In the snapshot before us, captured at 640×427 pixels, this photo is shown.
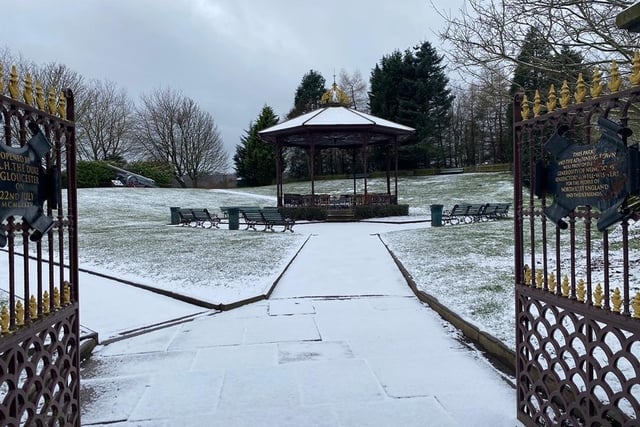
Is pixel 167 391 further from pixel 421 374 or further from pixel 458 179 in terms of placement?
pixel 458 179

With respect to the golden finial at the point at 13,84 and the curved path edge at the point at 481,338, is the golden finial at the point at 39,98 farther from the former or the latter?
the curved path edge at the point at 481,338

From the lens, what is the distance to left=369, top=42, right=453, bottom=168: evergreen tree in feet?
152

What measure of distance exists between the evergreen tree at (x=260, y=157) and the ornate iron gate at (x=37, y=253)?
49.6 metres

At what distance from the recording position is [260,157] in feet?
172

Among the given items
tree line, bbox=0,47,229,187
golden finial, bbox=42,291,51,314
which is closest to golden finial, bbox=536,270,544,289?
golden finial, bbox=42,291,51,314

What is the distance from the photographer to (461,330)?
5223mm

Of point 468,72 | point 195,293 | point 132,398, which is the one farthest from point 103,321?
point 468,72

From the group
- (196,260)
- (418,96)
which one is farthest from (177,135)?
(196,260)

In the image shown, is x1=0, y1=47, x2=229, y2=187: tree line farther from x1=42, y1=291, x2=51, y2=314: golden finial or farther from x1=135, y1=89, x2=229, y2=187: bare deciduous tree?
x1=42, y1=291, x2=51, y2=314: golden finial

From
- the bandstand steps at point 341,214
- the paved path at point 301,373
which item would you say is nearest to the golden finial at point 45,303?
the paved path at point 301,373

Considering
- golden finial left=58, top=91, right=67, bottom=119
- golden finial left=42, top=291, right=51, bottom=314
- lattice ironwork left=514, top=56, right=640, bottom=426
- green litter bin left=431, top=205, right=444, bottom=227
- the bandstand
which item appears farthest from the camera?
the bandstand

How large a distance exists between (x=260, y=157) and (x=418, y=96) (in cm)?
1875

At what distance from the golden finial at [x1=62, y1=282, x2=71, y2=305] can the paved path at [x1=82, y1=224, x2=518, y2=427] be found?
0.90 meters

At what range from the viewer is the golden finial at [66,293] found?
2963mm
